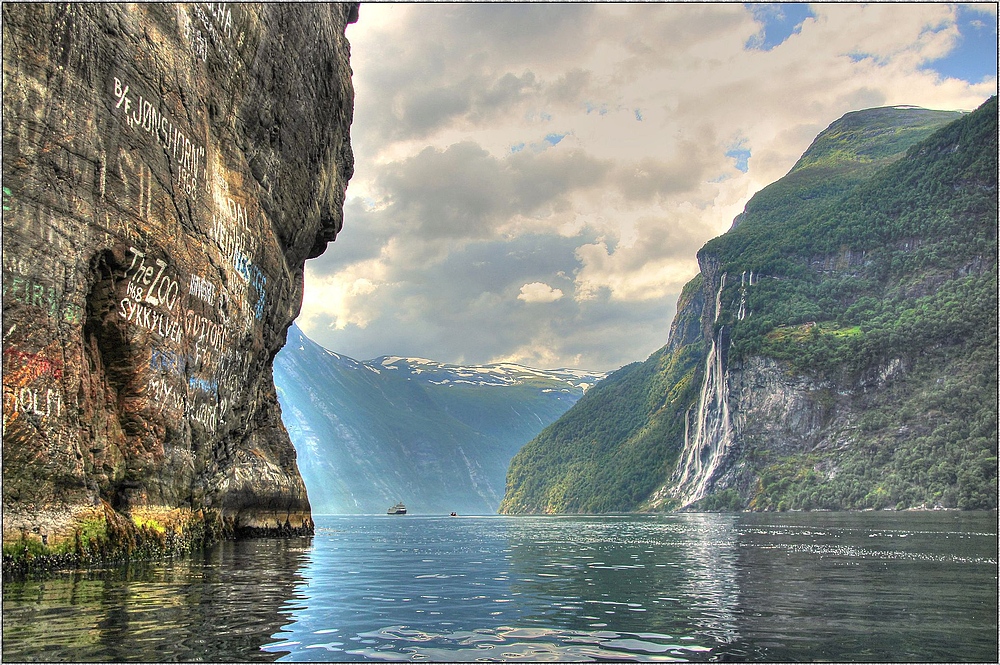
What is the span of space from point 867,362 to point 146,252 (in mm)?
153287

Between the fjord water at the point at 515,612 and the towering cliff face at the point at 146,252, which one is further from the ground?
the towering cliff face at the point at 146,252

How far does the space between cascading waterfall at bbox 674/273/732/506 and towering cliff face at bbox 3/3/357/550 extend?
133 m

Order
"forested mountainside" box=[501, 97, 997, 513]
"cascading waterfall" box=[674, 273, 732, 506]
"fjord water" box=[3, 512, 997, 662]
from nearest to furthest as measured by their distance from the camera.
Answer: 1. "fjord water" box=[3, 512, 997, 662]
2. "forested mountainside" box=[501, 97, 997, 513]
3. "cascading waterfall" box=[674, 273, 732, 506]

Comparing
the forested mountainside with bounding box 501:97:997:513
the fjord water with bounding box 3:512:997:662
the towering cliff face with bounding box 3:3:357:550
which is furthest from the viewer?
the forested mountainside with bounding box 501:97:997:513

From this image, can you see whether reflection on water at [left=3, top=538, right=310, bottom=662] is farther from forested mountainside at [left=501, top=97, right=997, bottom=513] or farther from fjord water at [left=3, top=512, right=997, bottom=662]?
forested mountainside at [left=501, top=97, right=997, bottom=513]

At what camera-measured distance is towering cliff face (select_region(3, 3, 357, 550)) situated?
67.3 feet

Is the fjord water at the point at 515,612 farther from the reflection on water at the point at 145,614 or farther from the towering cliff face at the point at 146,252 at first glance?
the towering cliff face at the point at 146,252

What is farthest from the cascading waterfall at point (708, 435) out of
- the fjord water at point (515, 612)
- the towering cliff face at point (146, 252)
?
the fjord water at point (515, 612)

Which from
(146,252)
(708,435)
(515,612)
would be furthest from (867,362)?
(515,612)

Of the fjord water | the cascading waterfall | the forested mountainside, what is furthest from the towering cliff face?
the cascading waterfall

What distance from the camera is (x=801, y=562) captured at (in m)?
24.9

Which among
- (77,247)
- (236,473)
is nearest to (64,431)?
(77,247)

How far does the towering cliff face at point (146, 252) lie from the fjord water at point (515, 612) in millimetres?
4685

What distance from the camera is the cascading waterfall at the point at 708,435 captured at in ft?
540
